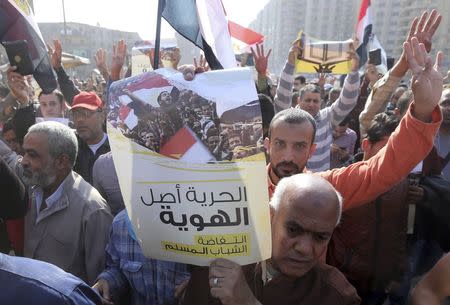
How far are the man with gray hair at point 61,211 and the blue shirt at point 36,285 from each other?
1205mm

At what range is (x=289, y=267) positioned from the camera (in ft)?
4.85

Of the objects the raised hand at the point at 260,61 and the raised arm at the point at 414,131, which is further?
the raised hand at the point at 260,61

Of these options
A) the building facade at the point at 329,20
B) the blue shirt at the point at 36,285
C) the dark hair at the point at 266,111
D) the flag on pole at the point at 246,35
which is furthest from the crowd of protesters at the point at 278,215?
the building facade at the point at 329,20

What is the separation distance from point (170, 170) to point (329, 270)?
71 cm

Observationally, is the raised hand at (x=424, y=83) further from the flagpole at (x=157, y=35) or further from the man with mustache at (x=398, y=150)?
the flagpole at (x=157, y=35)

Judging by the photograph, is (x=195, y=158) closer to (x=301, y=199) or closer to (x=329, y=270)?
(x=301, y=199)

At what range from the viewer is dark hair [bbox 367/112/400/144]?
2420 millimetres

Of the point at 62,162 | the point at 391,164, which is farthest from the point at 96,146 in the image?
the point at 391,164

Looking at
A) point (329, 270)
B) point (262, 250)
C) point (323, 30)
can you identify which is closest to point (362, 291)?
point (329, 270)

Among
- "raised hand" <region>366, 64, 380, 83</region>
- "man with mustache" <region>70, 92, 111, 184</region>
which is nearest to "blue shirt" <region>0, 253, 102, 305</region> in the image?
"man with mustache" <region>70, 92, 111, 184</region>

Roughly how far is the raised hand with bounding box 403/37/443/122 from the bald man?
22.9 inches

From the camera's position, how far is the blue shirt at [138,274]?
1.78 meters

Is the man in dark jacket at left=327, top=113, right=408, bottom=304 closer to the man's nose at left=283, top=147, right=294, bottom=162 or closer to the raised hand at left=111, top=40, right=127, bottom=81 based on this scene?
the man's nose at left=283, top=147, right=294, bottom=162

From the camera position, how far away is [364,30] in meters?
6.31
